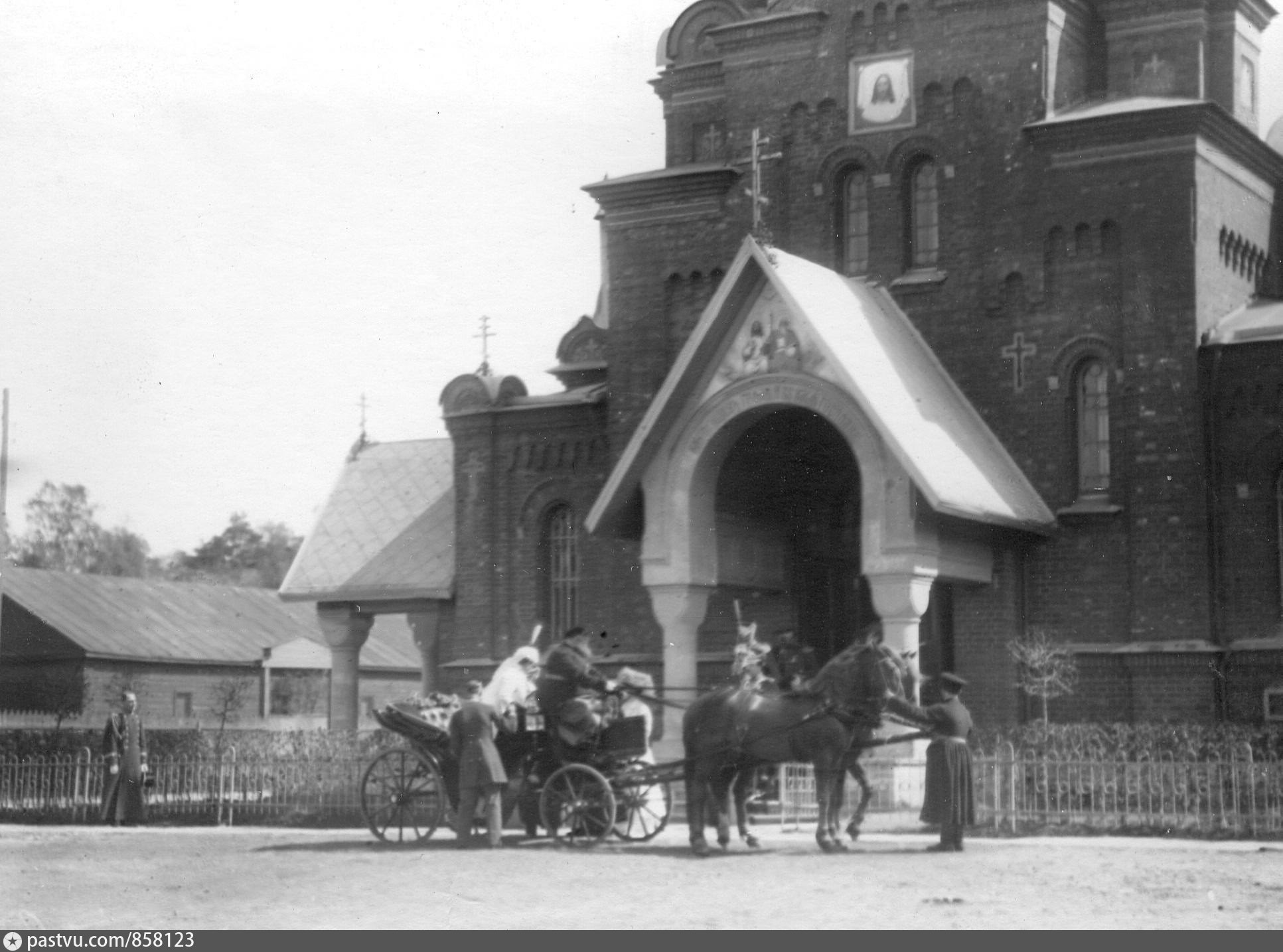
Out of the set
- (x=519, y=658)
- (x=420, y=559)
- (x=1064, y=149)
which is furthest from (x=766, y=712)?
(x=420, y=559)

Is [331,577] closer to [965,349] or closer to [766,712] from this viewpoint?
[965,349]

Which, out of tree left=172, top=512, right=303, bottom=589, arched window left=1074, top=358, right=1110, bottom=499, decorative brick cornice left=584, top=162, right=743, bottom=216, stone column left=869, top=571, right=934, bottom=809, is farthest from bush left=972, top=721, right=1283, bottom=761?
tree left=172, top=512, right=303, bottom=589

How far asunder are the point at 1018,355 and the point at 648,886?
1342 cm

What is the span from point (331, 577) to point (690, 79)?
404 inches

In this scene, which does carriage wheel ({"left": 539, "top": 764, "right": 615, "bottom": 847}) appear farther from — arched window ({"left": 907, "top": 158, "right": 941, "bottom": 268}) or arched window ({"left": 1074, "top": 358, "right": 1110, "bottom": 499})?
arched window ({"left": 907, "top": 158, "right": 941, "bottom": 268})

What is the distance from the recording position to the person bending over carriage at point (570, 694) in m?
18.5

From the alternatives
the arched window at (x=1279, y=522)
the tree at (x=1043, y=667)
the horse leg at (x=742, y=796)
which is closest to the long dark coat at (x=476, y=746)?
the horse leg at (x=742, y=796)

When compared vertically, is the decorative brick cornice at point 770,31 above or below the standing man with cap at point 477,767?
above

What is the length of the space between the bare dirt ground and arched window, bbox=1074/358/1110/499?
7289 mm

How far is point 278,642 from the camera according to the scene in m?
53.4

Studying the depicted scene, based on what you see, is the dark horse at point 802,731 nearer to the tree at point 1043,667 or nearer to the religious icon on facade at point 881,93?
the tree at point 1043,667

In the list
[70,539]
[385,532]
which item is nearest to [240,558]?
[70,539]

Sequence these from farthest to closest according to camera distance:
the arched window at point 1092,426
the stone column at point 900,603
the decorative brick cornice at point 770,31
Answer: the decorative brick cornice at point 770,31 < the arched window at point 1092,426 < the stone column at point 900,603

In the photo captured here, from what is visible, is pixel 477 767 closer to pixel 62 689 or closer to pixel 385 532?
pixel 385 532
